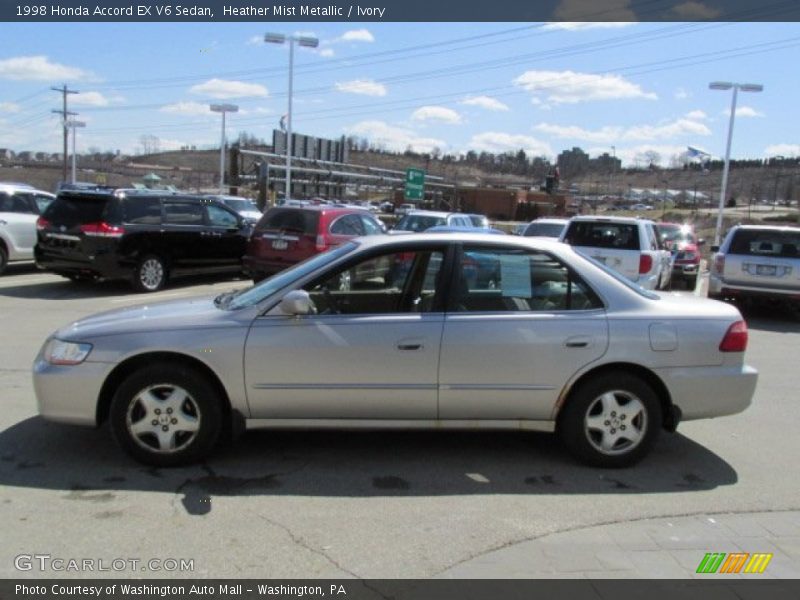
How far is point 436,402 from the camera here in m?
4.50

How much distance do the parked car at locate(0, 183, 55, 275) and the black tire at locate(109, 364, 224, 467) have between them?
11066 millimetres

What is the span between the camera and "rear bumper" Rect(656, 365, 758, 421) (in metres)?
4.62

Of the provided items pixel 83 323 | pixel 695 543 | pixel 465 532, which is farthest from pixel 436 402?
pixel 83 323

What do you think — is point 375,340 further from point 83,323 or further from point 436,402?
point 83,323

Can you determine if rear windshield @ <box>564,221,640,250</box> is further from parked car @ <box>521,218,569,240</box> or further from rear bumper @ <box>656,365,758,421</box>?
rear bumper @ <box>656,365,758,421</box>

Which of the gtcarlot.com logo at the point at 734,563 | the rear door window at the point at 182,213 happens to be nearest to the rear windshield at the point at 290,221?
the rear door window at the point at 182,213

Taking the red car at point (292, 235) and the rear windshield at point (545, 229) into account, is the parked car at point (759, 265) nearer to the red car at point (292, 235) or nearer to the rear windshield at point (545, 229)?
the rear windshield at point (545, 229)

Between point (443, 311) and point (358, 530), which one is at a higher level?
point (443, 311)

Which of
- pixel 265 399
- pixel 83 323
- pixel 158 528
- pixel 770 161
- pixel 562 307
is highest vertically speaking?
pixel 770 161

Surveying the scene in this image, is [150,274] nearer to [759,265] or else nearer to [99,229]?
[99,229]
